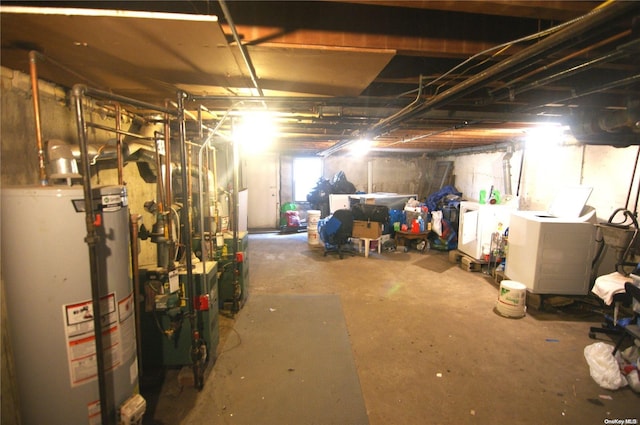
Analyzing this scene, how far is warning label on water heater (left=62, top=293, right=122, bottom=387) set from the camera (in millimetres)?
1301

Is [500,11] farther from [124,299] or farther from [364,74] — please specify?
[124,299]

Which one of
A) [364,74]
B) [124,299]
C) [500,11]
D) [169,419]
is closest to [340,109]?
[364,74]

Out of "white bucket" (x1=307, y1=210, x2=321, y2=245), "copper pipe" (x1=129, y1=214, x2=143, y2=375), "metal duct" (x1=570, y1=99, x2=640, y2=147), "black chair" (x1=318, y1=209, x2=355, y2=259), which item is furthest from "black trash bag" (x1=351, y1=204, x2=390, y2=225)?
"copper pipe" (x1=129, y1=214, x2=143, y2=375)

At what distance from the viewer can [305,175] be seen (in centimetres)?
860

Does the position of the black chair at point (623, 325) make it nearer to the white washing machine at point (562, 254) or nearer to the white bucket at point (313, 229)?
the white washing machine at point (562, 254)

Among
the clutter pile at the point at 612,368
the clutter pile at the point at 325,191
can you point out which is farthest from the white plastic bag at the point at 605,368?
the clutter pile at the point at 325,191

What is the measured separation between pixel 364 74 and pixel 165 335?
90.1 inches

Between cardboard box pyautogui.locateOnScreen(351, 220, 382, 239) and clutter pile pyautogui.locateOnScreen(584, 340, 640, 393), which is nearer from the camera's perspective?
clutter pile pyautogui.locateOnScreen(584, 340, 640, 393)

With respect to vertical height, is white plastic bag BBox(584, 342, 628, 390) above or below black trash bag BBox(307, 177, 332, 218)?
below

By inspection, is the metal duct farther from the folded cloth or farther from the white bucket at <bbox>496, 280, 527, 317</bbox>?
the white bucket at <bbox>496, 280, 527, 317</bbox>

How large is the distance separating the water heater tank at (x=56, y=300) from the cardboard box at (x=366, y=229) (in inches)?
177

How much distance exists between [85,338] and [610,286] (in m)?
3.76

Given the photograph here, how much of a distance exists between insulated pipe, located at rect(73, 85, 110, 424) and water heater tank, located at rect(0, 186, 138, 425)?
6 centimetres

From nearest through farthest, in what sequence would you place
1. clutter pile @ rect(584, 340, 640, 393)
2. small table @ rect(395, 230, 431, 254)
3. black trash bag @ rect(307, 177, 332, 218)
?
clutter pile @ rect(584, 340, 640, 393) < small table @ rect(395, 230, 431, 254) < black trash bag @ rect(307, 177, 332, 218)
